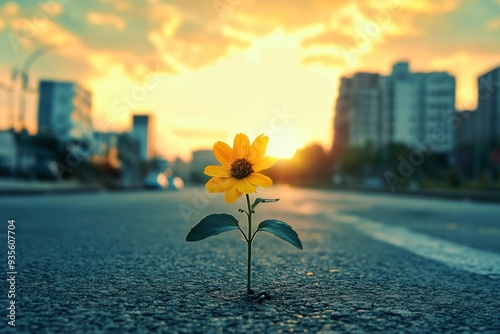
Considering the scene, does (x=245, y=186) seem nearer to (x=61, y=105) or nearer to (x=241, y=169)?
(x=241, y=169)

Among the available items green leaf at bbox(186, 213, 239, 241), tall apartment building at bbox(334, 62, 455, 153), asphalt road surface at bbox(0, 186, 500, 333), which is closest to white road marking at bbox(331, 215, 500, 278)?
asphalt road surface at bbox(0, 186, 500, 333)

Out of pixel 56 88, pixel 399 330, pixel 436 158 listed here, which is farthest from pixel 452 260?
pixel 56 88

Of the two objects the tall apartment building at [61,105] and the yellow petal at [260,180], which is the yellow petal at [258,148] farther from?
the tall apartment building at [61,105]

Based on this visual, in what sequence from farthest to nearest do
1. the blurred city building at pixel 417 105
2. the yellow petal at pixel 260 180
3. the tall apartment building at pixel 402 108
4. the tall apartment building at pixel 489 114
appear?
the blurred city building at pixel 417 105 → the tall apartment building at pixel 489 114 → the tall apartment building at pixel 402 108 → the yellow petal at pixel 260 180

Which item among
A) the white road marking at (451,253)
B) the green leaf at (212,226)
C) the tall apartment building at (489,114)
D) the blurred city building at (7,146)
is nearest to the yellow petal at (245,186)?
the green leaf at (212,226)

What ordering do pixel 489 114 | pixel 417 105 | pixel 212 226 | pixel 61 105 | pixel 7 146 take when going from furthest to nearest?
1. pixel 61 105
2. pixel 489 114
3. pixel 417 105
4. pixel 7 146
5. pixel 212 226

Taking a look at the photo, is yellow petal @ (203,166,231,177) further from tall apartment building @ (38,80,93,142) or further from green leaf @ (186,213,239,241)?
tall apartment building @ (38,80,93,142)

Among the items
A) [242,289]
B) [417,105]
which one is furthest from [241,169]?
[417,105]
